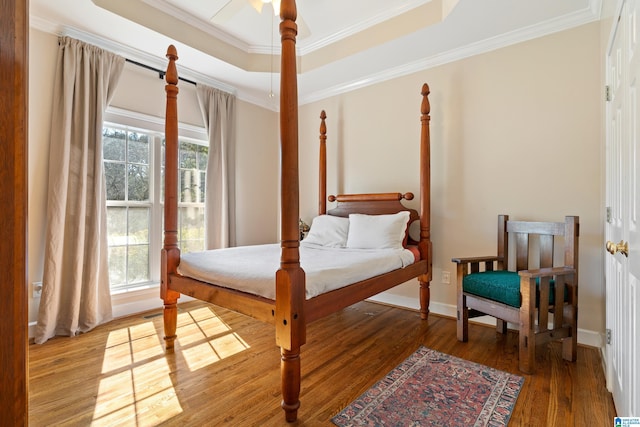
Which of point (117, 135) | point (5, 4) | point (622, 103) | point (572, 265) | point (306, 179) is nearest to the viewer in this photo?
point (5, 4)

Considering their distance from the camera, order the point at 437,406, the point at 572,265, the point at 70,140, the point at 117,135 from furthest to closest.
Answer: the point at 117,135
the point at 70,140
the point at 572,265
the point at 437,406

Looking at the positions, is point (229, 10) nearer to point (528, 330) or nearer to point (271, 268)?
point (271, 268)

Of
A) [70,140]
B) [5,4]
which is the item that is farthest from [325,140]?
[5,4]

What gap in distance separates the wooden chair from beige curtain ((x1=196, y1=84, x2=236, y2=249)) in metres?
2.52

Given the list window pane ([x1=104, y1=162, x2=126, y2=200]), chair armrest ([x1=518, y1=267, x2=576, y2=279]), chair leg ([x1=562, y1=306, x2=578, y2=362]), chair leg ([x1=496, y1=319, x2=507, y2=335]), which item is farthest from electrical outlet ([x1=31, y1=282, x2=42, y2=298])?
chair leg ([x1=562, y1=306, x2=578, y2=362])

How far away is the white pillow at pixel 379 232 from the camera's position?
278 cm

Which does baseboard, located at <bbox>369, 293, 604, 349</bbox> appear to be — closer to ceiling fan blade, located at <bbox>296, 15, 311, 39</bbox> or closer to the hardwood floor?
the hardwood floor

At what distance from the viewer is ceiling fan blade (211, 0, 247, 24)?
2053 millimetres

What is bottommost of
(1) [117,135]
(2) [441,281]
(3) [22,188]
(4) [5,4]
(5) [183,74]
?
(2) [441,281]

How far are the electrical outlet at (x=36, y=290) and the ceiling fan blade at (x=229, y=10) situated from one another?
8.09 ft

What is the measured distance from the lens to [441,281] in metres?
3.03

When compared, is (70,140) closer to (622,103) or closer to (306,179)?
(306,179)

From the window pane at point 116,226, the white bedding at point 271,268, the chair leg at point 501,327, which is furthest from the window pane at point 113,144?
the chair leg at point 501,327

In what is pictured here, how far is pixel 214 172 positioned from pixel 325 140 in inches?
53.4
